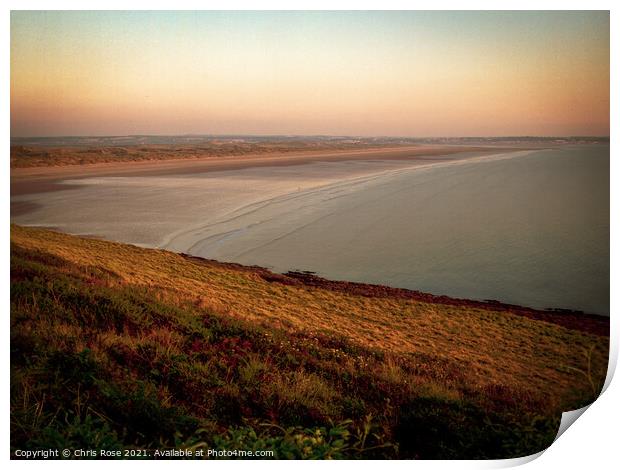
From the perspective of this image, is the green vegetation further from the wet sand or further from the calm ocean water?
the calm ocean water

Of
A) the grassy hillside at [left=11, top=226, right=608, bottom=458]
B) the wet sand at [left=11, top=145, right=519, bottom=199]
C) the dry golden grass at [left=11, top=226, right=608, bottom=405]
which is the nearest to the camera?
the grassy hillside at [left=11, top=226, right=608, bottom=458]

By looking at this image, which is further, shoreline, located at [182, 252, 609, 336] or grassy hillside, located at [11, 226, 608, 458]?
shoreline, located at [182, 252, 609, 336]

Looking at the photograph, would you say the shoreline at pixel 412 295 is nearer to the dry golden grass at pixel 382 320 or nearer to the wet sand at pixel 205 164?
the dry golden grass at pixel 382 320

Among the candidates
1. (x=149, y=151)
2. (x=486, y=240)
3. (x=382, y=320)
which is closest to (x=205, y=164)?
(x=149, y=151)

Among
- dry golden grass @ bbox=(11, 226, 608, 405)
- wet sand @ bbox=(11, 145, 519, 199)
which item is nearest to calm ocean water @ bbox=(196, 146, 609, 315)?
dry golden grass @ bbox=(11, 226, 608, 405)

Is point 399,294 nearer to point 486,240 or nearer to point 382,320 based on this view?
point 382,320

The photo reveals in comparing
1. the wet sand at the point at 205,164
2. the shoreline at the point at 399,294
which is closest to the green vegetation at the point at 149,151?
the wet sand at the point at 205,164
